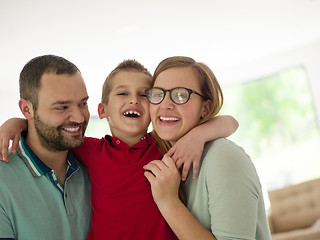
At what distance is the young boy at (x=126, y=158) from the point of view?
154cm

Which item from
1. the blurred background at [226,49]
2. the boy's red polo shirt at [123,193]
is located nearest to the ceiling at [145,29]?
the blurred background at [226,49]

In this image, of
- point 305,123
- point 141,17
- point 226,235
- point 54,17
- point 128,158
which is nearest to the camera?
point 226,235

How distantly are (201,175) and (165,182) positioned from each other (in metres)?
0.15

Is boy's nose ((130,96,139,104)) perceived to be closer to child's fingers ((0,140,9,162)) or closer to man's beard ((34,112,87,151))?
man's beard ((34,112,87,151))

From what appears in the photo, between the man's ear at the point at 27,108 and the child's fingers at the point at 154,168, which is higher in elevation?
the man's ear at the point at 27,108

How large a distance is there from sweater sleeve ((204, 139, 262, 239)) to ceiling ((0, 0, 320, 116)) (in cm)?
318

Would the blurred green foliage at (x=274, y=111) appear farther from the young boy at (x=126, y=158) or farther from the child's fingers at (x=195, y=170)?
the child's fingers at (x=195, y=170)

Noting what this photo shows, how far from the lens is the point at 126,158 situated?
5.66ft

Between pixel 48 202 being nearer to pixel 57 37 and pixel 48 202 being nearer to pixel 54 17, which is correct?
pixel 54 17

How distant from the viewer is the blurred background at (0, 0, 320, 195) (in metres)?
4.40

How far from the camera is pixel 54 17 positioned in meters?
4.25

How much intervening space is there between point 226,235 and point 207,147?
394 mm

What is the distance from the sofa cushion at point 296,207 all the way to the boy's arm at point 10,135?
4295 mm

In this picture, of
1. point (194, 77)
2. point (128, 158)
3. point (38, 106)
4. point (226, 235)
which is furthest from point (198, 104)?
point (38, 106)
